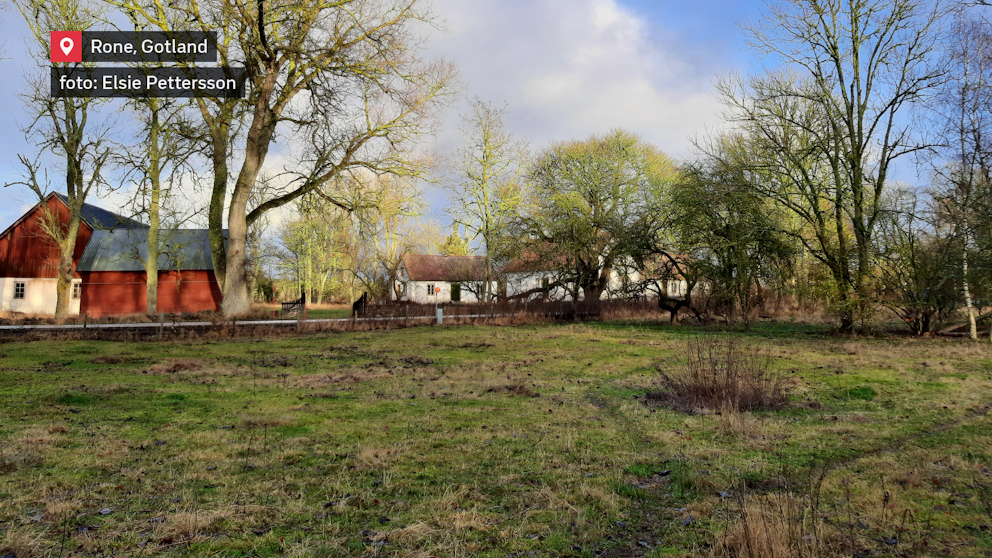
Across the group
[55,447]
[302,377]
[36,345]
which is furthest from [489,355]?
[36,345]

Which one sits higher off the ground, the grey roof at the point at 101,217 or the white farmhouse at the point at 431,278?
the grey roof at the point at 101,217

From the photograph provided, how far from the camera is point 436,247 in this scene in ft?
224

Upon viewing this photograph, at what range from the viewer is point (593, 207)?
1496 inches

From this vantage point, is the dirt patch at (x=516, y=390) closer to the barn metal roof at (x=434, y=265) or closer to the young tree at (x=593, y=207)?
the young tree at (x=593, y=207)

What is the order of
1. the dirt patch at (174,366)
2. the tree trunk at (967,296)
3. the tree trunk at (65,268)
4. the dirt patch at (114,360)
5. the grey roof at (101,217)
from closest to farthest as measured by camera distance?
1. the dirt patch at (174,366)
2. the dirt patch at (114,360)
3. the tree trunk at (967,296)
4. the tree trunk at (65,268)
5. the grey roof at (101,217)

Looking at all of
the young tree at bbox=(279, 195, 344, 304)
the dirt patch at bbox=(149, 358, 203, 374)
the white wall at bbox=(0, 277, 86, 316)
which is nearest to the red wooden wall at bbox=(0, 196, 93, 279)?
the white wall at bbox=(0, 277, 86, 316)

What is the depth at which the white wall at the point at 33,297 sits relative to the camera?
3769 centimetres

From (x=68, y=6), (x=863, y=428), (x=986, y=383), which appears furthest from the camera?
(x=68, y=6)

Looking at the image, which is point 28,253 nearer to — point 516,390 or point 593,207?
point 593,207

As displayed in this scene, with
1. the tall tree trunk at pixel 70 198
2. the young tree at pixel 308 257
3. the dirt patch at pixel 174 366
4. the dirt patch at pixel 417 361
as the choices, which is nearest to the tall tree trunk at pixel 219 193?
the tall tree trunk at pixel 70 198

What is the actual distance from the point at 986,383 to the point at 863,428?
5.36 meters

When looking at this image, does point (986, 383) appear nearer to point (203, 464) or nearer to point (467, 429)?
point (467, 429)

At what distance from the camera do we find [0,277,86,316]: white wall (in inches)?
1484

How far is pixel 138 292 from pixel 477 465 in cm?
4075
